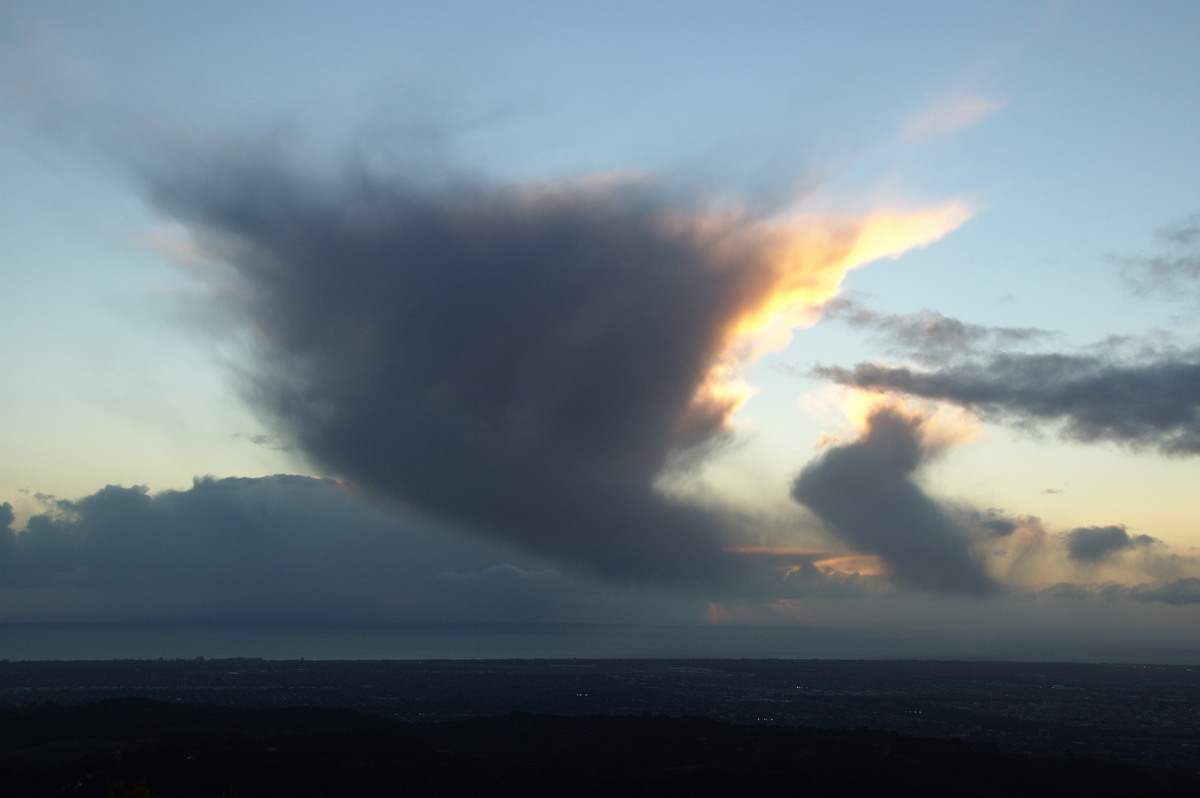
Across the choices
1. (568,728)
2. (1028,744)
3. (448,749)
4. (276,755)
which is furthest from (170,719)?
(1028,744)

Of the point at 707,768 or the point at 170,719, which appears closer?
the point at 707,768

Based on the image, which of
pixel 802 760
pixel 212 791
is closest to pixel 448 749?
pixel 212 791

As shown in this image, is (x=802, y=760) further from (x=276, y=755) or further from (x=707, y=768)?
(x=276, y=755)

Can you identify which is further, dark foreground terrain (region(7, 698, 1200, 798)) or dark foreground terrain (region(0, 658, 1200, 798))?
dark foreground terrain (region(0, 658, 1200, 798))

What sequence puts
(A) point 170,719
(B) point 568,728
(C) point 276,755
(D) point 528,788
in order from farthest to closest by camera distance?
(B) point 568,728
(A) point 170,719
(C) point 276,755
(D) point 528,788

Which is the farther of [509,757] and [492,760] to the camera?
[509,757]

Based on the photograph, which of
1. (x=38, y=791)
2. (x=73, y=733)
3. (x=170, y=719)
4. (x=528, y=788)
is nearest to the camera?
(x=38, y=791)

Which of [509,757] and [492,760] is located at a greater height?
[492,760]

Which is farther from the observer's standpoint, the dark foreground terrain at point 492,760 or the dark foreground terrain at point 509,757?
the dark foreground terrain at point 509,757
